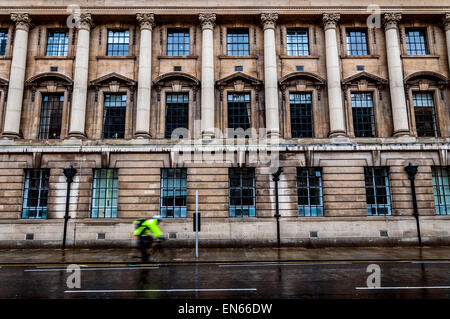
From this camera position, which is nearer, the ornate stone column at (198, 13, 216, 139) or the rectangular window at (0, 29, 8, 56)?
the ornate stone column at (198, 13, 216, 139)

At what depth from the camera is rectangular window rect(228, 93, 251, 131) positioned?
21047mm

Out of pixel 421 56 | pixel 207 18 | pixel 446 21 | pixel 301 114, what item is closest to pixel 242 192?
pixel 301 114

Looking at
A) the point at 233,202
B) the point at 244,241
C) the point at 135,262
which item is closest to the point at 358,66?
the point at 233,202

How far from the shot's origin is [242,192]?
19688 millimetres

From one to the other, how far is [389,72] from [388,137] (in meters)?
4.56

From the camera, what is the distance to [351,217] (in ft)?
62.2

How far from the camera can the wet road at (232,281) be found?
327 inches

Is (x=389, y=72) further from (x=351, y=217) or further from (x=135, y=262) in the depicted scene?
(x=135, y=262)

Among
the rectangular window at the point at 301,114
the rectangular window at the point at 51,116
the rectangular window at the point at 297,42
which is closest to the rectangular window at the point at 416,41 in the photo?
the rectangular window at the point at 297,42

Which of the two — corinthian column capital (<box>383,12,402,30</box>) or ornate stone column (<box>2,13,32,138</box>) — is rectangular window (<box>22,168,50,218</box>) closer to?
Answer: ornate stone column (<box>2,13,32,138</box>)

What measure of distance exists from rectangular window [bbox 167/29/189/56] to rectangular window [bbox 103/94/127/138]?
15.4ft

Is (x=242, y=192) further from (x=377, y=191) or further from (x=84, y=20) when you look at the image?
(x=84, y=20)

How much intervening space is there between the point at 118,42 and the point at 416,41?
2131cm

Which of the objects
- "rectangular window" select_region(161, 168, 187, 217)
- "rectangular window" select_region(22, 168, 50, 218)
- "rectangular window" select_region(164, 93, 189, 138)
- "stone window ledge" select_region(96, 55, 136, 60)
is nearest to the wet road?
"rectangular window" select_region(161, 168, 187, 217)
